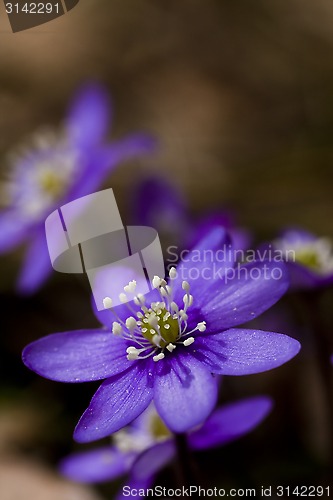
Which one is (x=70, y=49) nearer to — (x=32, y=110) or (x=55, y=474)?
(x=32, y=110)

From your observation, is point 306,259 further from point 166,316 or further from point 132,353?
point 132,353

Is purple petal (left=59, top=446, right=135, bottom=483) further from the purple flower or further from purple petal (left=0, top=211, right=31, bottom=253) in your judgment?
purple petal (left=0, top=211, right=31, bottom=253)

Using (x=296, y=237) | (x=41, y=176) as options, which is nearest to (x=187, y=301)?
(x=296, y=237)

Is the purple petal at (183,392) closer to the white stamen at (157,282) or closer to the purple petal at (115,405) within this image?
the purple petal at (115,405)


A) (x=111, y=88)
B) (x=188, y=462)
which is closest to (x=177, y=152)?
(x=111, y=88)

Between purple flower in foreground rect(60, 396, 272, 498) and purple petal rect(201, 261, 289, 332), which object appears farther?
purple flower in foreground rect(60, 396, 272, 498)

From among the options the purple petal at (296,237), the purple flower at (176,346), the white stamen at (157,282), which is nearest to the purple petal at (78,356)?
the purple flower at (176,346)

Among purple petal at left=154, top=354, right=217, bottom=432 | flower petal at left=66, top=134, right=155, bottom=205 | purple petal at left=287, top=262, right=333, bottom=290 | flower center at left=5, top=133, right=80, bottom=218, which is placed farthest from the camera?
flower center at left=5, top=133, right=80, bottom=218

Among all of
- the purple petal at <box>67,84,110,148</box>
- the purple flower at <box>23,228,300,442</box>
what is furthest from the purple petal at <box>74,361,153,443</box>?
the purple petal at <box>67,84,110,148</box>
